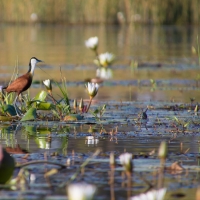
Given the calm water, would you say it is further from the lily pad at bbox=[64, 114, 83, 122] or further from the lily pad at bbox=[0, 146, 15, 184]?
the lily pad at bbox=[0, 146, 15, 184]

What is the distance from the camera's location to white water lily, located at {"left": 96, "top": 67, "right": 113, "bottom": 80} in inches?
491

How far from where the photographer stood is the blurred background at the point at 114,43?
11086 millimetres

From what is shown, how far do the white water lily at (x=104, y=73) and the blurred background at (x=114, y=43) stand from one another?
126mm

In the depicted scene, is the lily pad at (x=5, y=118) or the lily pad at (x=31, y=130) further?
the lily pad at (x=5, y=118)

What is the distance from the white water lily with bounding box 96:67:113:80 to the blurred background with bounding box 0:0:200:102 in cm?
13

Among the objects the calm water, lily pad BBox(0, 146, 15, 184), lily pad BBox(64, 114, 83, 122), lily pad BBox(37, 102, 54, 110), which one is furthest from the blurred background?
lily pad BBox(0, 146, 15, 184)

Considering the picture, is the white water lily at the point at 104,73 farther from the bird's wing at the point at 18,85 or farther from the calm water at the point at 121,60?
the bird's wing at the point at 18,85

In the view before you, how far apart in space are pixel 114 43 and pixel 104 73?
29.2ft

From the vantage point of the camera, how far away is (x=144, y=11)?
96.4 feet

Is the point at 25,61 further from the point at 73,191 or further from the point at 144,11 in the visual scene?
the point at 144,11

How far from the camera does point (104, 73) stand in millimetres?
13117

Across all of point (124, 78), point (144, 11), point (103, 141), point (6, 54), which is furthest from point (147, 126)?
point (144, 11)

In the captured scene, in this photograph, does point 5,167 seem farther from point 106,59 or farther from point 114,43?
point 114,43

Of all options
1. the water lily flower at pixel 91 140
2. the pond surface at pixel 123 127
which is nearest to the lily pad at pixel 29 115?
the pond surface at pixel 123 127
